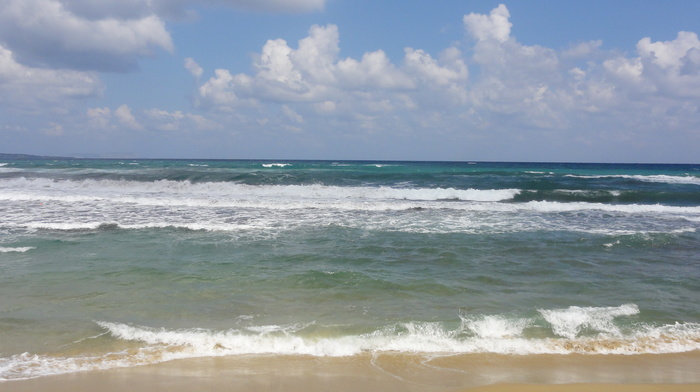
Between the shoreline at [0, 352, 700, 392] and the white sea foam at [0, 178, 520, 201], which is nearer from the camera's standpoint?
the shoreline at [0, 352, 700, 392]

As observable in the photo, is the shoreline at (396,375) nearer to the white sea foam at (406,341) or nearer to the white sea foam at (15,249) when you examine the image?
the white sea foam at (406,341)

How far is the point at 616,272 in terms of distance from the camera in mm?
8227

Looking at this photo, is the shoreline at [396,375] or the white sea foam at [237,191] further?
the white sea foam at [237,191]

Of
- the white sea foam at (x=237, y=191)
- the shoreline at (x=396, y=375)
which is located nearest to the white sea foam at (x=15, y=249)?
the shoreline at (x=396, y=375)

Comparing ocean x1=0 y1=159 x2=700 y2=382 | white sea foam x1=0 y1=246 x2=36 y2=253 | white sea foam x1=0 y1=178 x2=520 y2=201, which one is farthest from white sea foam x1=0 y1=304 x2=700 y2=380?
white sea foam x1=0 y1=178 x2=520 y2=201

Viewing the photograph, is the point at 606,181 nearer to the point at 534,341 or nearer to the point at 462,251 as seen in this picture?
the point at 462,251

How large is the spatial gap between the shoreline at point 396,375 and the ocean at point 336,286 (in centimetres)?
15

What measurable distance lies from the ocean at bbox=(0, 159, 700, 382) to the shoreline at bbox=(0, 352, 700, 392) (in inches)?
5.7

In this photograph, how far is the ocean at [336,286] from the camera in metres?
5.10

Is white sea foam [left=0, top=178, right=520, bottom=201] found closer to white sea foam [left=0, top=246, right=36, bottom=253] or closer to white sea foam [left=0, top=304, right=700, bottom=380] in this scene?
white sea foam [left=0, top=246, right=36, bottom=253]

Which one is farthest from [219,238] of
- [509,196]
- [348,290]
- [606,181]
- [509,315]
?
[606,181]

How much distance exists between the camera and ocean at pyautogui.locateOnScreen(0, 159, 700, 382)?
201 inches

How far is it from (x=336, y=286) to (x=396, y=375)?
2828mm

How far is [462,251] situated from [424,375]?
5534 mm
